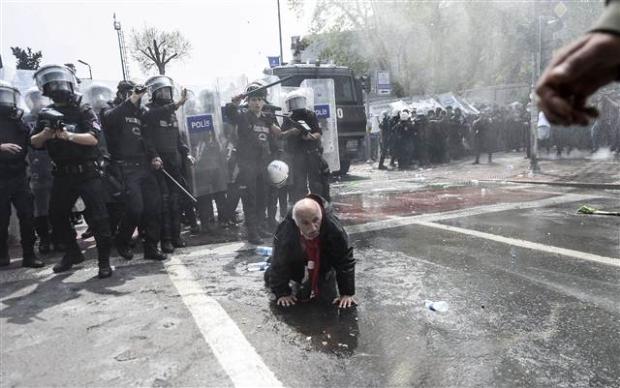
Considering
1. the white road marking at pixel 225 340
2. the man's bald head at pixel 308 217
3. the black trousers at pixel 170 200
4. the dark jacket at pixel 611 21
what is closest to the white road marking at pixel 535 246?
the man's bald head at pixel 308 217

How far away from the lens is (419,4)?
2536cm

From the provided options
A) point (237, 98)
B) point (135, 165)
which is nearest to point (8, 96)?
point (135, 165)

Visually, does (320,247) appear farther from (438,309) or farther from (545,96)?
(545,96)

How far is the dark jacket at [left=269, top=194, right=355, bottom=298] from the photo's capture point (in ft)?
10.9

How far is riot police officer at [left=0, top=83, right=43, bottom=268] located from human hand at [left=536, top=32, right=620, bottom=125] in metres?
4.90

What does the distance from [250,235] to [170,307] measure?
7.57ft

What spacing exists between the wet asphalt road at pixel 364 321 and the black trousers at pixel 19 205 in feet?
1.22

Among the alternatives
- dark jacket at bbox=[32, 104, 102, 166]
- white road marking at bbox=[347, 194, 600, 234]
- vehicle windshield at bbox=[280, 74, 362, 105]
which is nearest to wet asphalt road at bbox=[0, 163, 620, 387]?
white road marking at bbox=[347, 194, 600, 234]

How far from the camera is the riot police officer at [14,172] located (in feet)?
15.4

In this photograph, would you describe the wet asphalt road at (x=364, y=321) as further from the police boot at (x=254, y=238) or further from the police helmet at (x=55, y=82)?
the police helmet at (x=55, y=82)

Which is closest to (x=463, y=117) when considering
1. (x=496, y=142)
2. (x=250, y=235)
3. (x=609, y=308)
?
(x=496, y=142)

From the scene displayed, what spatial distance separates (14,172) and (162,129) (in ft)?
5.05

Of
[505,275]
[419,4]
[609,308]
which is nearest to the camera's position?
[609,308]

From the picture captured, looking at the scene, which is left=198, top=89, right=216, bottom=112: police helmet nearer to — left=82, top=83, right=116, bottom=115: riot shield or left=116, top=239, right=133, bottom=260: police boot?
left=82, top=83, right=116, bottom=115: riot shield
